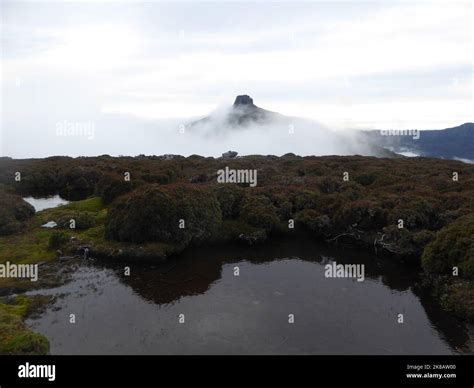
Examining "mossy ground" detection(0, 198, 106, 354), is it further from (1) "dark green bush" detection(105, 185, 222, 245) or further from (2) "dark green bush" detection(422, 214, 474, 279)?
(2) "dark green bush" detection(422, 214, 474, 279)

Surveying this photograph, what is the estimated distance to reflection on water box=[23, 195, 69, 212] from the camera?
7881cm

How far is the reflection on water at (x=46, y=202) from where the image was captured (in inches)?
3103

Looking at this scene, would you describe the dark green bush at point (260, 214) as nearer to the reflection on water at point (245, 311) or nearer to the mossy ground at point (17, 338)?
the reflection on water at point (245, 311)

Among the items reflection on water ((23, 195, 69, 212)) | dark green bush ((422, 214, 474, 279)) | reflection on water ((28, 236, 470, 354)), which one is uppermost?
reflection on water ((23, 195, 69, 212))

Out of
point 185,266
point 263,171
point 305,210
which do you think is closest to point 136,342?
point 185,266

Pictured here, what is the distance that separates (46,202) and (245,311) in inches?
2449

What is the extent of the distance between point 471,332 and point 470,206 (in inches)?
978

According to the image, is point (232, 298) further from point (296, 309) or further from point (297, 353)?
point (297, 353)

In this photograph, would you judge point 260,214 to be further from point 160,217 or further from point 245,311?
point 245,311

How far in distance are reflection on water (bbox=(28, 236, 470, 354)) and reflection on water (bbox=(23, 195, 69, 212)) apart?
39.3m

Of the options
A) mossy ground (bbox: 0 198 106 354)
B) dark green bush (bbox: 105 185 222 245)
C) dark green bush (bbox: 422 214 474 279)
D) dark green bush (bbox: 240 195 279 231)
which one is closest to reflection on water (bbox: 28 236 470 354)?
mossy ground (bbox: 0 198 106 354)

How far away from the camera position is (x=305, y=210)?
6041 centimetres

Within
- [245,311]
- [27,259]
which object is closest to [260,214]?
[245,311]

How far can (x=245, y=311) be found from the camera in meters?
35.2
